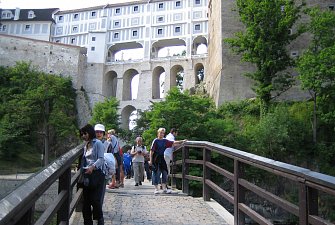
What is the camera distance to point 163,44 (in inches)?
2338

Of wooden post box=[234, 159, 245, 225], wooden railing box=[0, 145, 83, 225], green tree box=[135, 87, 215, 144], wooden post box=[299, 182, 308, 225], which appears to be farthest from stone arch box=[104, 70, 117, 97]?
wooden post box=[299, 182, 308, 225]

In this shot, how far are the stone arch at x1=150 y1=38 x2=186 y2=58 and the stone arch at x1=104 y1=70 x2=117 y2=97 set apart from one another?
692cm

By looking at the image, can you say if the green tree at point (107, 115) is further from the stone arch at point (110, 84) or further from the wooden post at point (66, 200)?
the wooden post at point (66, 200)

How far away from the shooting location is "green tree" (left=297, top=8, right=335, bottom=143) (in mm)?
25828

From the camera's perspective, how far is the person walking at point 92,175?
4.82 meters

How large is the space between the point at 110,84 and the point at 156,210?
174 ft

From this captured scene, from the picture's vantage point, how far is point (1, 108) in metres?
41.1

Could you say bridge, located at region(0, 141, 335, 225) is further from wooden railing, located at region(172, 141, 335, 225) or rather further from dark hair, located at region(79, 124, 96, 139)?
dark hair, located at region(79, 124, 96, 139)

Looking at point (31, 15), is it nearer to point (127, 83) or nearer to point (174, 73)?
point (127, 83)

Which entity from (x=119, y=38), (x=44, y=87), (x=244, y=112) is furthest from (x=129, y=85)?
(x=244, y=112)

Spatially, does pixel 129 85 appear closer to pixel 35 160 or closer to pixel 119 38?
pixel 119 38

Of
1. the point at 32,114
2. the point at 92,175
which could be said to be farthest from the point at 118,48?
the point at 92,175

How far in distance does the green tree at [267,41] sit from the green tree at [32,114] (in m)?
22.1

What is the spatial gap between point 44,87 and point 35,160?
9122 millimetres
